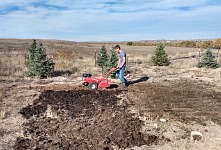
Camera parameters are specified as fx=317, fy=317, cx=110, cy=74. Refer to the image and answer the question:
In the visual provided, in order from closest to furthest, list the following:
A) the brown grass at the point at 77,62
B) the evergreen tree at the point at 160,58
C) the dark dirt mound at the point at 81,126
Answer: the dark dirt mound at the point at 81,126 < the brown grass at the point at 77,62 < the evergreen tree at the point at 160,58

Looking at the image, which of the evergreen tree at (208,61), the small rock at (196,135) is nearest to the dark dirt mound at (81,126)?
the small rock at (196,135)

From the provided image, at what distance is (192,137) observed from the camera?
24.6 feet

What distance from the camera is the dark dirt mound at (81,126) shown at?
7184 millimetres

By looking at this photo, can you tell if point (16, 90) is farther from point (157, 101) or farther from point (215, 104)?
point (215, 104)

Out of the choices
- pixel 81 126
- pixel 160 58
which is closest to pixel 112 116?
pixel 81 126

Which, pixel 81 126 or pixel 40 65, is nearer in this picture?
pixel 81 126

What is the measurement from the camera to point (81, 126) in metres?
8.38

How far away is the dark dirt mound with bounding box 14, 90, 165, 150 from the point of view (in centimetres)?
718

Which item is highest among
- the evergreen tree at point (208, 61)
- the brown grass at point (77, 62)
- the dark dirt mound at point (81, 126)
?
the evergreen tree at point (208, 61)

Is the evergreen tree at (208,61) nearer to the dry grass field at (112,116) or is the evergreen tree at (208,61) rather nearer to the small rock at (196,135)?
the dry grass field at (112,116)

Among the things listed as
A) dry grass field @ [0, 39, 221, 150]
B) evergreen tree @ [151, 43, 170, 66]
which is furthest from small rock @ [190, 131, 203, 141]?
evergreen tree @ [151, 43, 170, 66]

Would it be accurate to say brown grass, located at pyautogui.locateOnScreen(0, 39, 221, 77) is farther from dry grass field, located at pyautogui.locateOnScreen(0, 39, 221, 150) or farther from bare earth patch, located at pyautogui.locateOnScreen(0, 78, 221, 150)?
bare earth patch, located at pyautogui.locateOnScreen(0, 78, 221, 150)

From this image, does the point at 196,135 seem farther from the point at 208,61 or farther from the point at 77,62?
the point at 77,62

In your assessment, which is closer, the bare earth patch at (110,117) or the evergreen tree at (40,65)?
the bare earth patch at (110,117)
